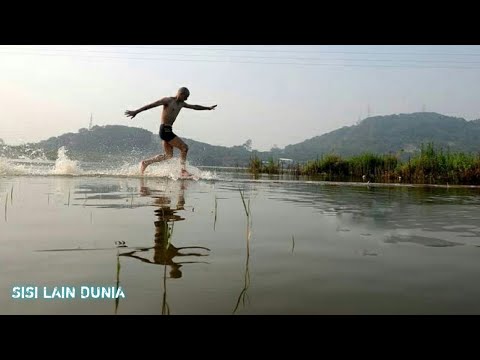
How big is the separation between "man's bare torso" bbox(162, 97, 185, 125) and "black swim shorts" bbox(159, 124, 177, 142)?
13 centimetres

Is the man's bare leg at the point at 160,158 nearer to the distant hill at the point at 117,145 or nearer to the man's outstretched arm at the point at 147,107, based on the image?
the man's outstretched arm at the point at 147,107

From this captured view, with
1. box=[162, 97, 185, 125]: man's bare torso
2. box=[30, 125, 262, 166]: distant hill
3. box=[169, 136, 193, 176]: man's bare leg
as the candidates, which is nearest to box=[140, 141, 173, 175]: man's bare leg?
box=[169, 136, 193, 176]: man's bare leg

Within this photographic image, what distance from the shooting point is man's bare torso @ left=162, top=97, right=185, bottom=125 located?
458 inches

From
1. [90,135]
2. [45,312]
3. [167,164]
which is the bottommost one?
[45,312]

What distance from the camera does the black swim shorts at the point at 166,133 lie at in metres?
11.8

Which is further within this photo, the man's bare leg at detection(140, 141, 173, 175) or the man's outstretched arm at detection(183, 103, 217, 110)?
the man's bare leg at detection(140, 141, 173, 175)

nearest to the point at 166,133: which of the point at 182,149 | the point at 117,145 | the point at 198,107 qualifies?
the point at 182,149

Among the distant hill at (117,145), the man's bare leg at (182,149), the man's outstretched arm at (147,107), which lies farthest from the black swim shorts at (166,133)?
the distant hill at (117,145)

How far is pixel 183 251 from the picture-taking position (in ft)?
9.77

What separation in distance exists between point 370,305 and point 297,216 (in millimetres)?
2959

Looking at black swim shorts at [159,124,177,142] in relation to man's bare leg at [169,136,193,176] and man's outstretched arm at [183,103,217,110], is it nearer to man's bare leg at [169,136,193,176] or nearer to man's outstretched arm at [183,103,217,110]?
man's bare leg at [169,136,193,176]
